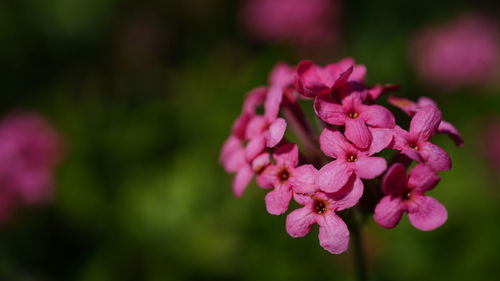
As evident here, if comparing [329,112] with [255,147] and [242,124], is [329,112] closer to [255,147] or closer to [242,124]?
[255,147]

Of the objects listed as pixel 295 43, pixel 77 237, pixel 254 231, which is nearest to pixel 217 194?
pixel 254 231

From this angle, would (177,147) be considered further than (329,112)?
Yes

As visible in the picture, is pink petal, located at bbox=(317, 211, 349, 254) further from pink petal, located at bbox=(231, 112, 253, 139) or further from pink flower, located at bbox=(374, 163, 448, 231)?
pink petal, located at bbox=(231, 112, 253, 139)

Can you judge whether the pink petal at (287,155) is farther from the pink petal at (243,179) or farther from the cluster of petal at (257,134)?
the pink petal at (243,179)

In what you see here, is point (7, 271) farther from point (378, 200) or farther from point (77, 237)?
point (378, 200)

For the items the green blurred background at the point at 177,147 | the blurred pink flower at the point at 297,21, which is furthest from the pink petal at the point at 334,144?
the blurred pink flower at the point at 297,21

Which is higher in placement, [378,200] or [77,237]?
[77,237]

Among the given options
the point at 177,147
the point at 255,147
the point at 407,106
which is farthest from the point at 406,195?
the point at 177,147
